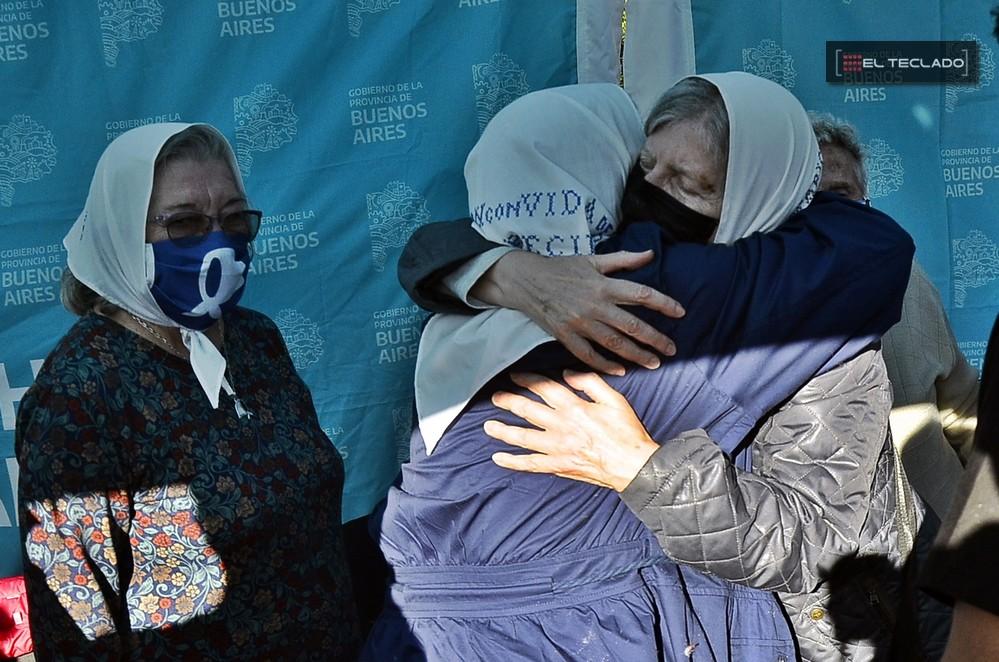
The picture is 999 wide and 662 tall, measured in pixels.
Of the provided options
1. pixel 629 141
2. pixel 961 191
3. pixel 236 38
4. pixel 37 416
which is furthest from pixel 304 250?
pixel 961 191

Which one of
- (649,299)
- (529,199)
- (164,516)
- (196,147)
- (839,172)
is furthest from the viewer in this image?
(839,172)

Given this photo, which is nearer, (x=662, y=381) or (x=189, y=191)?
(x=662, y=381)

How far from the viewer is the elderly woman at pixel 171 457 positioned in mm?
1810

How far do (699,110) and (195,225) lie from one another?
1.04 metres

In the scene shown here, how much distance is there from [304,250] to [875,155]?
1774 mm

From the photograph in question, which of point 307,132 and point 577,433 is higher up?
point 307,132

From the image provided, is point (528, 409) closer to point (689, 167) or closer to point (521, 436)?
point (521, 436)

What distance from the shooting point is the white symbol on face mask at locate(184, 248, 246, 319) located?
2.05 metres

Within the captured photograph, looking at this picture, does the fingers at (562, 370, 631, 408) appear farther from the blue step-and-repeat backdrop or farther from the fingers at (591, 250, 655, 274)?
the blue step-and-repeat backdrop

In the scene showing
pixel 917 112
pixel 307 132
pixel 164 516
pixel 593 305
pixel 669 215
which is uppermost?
pixel 307 132

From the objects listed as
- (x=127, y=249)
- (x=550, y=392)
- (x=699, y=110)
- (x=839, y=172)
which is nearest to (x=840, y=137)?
(x=839, y=172)

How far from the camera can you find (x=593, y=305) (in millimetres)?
1603

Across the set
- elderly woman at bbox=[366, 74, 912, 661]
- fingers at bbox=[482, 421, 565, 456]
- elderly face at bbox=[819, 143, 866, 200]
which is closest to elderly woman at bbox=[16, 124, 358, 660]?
elderly woman at bbox=[366, 74, 912, 661]

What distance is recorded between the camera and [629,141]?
1787mm
